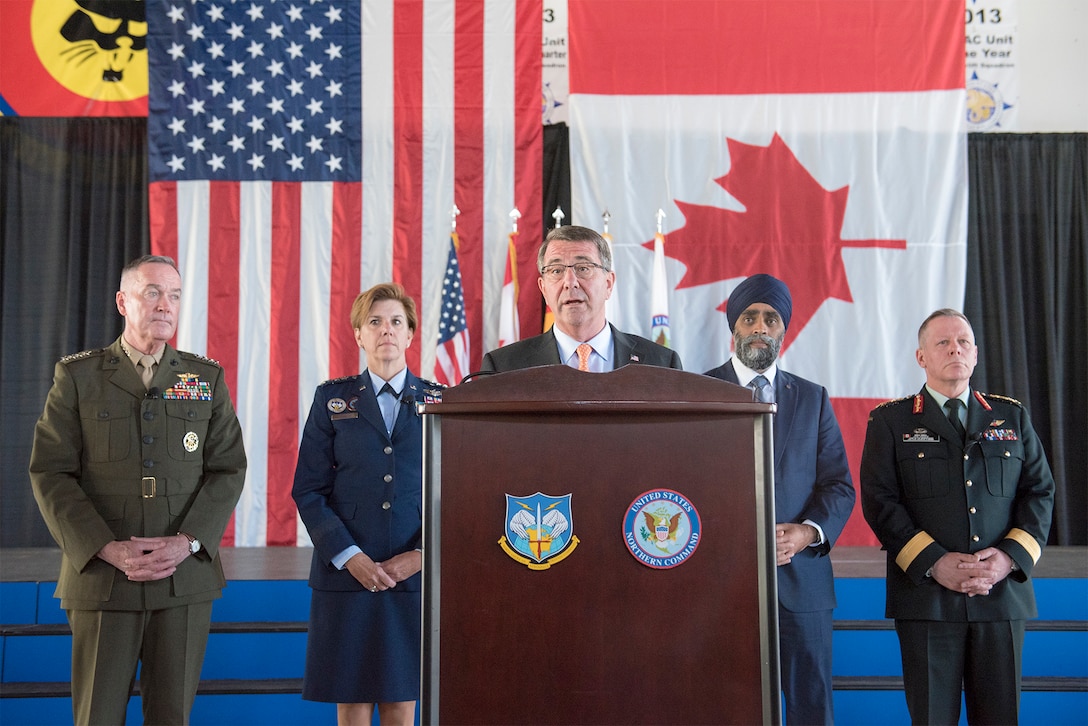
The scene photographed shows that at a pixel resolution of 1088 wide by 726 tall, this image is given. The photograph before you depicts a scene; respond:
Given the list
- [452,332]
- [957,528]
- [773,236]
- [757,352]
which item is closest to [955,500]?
[957,528]

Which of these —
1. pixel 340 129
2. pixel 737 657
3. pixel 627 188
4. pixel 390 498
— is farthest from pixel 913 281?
pixel 737 657

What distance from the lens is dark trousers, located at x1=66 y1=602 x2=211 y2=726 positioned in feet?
7.84

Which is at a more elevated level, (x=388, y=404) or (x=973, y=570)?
(x=388, y=404)

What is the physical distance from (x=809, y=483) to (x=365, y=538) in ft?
4.25

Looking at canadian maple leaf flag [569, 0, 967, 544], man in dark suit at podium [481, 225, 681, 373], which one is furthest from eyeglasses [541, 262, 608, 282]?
canadian maple leaf flag [569, 0, 967, 544]

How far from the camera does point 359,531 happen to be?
99.7 inches

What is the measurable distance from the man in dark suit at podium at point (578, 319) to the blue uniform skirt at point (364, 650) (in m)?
0.85

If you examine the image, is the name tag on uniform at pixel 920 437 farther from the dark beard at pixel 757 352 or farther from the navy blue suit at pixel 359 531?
the navy blue suit at pixel 359 531

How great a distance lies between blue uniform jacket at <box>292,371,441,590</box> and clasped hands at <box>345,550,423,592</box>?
0.12 feet

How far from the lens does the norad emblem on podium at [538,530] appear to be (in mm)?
1201

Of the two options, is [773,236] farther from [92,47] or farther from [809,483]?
[92,47]

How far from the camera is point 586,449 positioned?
1.23 meters

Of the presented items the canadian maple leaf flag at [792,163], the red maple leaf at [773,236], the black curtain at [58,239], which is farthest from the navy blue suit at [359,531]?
the black curtain at [58,239]

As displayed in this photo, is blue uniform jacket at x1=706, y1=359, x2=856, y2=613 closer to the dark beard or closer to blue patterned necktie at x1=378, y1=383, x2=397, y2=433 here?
the dark beard
